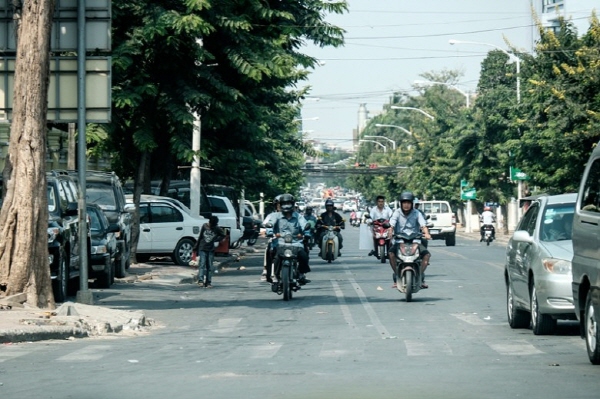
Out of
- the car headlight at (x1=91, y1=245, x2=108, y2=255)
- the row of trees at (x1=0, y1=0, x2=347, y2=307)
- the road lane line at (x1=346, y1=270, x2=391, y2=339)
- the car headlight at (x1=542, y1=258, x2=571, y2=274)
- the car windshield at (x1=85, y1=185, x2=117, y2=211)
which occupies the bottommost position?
the road lane line at (x1=346, y1=270, x2=391, y2=339)

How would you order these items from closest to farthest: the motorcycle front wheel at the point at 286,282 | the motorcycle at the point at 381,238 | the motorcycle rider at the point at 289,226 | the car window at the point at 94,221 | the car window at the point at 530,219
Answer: the car window at the point at 530,219, the motorcycle front wheel at the point at 286,282, the motorcycle rider at the point at 289,226, the car window at the point at 94,221, the motorcycle at the point at 381,238

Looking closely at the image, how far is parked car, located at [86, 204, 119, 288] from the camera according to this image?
26531mm

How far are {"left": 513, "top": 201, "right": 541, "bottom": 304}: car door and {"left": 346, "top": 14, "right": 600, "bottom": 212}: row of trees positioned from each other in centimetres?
2377

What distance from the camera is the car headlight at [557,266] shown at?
51.1 ft

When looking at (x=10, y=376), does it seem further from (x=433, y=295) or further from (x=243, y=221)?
(x=243, y=221)

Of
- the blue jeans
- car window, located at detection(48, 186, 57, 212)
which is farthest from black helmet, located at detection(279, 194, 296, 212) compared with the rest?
the blue jeans

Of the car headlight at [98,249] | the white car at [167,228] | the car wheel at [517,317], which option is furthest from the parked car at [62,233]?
the white car at [167,228]

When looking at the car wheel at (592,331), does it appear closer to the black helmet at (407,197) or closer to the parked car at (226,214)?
the black helmet at (407,197)

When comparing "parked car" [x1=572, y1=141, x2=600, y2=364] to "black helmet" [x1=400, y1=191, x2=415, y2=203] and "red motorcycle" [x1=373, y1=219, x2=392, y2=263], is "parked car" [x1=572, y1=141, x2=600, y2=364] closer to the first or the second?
"black helmet" [x1=400, y1=191, x2=415, y2=203]

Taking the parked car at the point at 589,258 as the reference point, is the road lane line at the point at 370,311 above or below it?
below

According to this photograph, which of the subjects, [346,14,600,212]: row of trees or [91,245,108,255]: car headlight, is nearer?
[91,245,108,255]: car headlight

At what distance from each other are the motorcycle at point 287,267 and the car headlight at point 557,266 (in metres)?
7.69

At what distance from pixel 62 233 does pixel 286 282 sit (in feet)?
12.7

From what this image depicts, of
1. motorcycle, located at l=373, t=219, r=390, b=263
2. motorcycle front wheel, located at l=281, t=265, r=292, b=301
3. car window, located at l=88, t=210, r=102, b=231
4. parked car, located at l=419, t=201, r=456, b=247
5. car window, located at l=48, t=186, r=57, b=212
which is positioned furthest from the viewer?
parked car, located at l=419, t=201, r=456, b=247
